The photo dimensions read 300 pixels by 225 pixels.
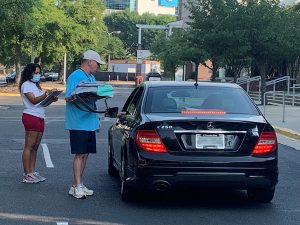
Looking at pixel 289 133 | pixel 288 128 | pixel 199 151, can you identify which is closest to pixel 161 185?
pixel 199 151

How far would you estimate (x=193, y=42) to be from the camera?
34250 millimetres

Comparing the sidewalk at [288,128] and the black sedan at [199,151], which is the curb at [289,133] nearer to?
the sidewalk at [288,128]

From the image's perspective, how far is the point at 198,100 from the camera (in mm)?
8430

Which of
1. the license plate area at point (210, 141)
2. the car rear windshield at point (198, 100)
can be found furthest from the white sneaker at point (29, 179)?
the license plate area at point (210, 141)

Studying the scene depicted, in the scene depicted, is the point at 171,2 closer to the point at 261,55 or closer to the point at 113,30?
the point at 113,30

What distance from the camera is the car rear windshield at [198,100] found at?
817 cm

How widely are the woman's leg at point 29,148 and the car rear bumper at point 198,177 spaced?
Result: 7.47ft

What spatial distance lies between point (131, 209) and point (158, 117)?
1.12 metres

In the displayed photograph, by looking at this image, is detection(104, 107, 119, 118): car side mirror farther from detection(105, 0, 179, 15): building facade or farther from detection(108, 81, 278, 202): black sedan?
detection(105, 0, 179, 15): building facade

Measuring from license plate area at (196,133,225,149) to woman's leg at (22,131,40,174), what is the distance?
2.79m

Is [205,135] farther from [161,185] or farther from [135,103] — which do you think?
[135,103]

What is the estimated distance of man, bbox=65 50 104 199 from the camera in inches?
327

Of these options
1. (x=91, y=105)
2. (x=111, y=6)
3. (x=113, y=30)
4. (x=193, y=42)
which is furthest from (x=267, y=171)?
(x=111, y=6)

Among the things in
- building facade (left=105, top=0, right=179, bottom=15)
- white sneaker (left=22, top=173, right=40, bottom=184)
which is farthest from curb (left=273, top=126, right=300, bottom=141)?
building facade (left=105, top=0, right=179, bottom=15)
